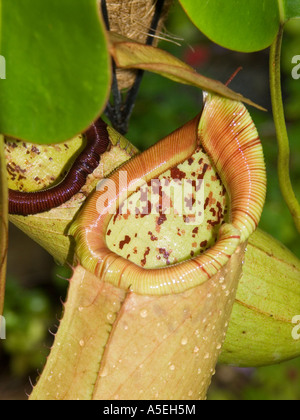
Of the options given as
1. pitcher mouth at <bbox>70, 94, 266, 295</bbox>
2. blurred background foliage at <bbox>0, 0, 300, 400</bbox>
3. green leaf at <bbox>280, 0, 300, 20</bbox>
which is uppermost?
green leaf at <bbox>280, 0, 300, 20</bbox>

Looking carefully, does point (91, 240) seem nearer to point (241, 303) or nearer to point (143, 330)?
point (143, 330)

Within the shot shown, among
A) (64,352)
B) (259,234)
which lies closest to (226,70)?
(259,234)

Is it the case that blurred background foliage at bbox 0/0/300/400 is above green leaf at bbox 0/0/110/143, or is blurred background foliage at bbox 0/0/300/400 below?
below

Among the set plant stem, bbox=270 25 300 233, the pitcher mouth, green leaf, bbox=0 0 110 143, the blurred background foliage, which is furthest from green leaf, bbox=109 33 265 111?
the blurred background foliage

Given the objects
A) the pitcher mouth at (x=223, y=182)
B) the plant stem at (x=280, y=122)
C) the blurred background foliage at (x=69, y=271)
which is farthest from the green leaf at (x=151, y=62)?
the blurred background foliage at (x=69, y=271)

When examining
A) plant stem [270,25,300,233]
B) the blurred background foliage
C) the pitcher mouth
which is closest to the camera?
the pitcher mouth

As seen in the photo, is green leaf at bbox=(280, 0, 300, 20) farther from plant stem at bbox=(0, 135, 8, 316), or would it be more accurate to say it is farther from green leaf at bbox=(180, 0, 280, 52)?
plant stem at bbox=(0, 135, 8, 316)

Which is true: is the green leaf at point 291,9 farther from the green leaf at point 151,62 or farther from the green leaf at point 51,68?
the green leaf at point 51,68
